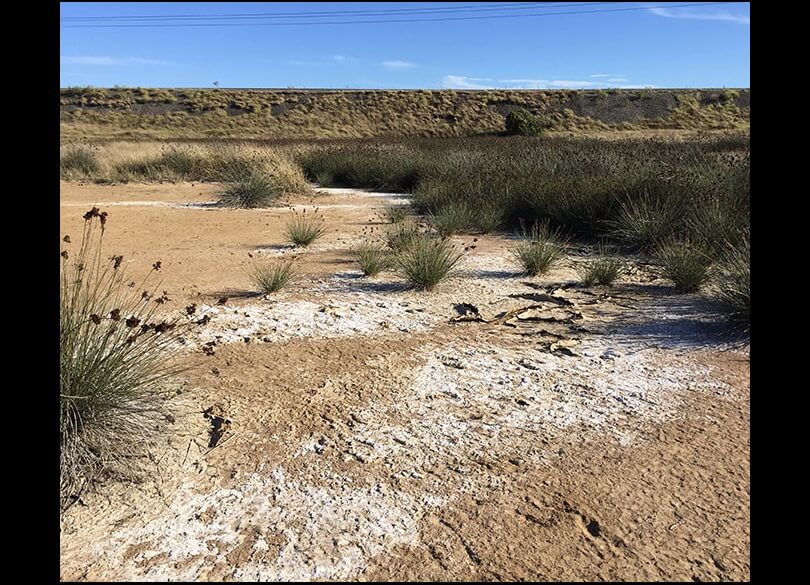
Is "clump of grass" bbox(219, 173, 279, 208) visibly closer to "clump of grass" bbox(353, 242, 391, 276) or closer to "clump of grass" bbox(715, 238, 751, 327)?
"clump of grass" bbox(353, 242, 391, 276)

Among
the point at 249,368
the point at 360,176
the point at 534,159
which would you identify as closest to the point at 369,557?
the point at 249,368

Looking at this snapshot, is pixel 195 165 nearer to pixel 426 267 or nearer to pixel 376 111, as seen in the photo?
pixel 426 267

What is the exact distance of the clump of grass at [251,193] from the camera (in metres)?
14.7

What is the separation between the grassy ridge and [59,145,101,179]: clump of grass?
2252cm

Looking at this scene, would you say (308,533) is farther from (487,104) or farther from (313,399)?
(487,104)

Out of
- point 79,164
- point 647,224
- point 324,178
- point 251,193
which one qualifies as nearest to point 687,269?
point 647,224

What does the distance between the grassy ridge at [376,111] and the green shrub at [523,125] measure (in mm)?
3824

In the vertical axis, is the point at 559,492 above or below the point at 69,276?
below

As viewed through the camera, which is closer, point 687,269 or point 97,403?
point 97,403

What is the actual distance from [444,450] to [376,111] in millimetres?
53380

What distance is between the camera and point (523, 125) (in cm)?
4181

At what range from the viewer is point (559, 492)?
9.82 ft

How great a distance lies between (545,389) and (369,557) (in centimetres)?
201

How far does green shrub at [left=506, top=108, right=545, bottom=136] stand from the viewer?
4138cm
